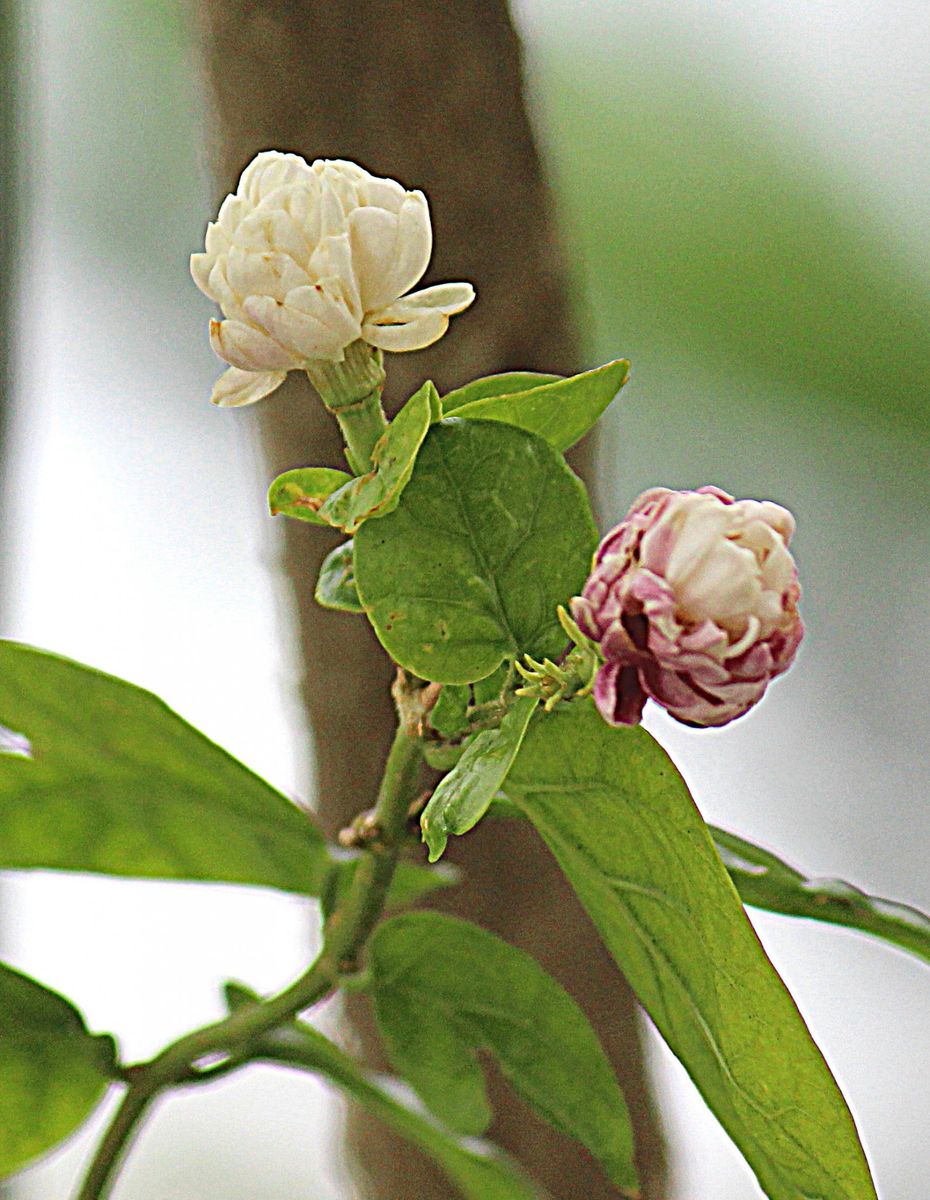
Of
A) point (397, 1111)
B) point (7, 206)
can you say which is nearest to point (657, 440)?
point (7, 206)

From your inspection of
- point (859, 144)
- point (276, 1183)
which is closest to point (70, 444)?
point (276, 1183)

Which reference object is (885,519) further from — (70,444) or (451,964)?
(451,964)

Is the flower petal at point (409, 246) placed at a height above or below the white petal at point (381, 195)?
below

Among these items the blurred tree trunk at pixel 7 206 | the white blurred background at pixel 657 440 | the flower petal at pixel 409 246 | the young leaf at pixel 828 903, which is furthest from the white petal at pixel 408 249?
the white blurred background at pixel 657 440

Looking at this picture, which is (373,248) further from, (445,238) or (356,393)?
(445,238)

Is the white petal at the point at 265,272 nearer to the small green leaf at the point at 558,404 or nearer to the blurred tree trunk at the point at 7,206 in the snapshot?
the small green leaf at the point at 558,404

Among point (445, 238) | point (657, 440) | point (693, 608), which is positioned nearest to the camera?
point (693, 608)
